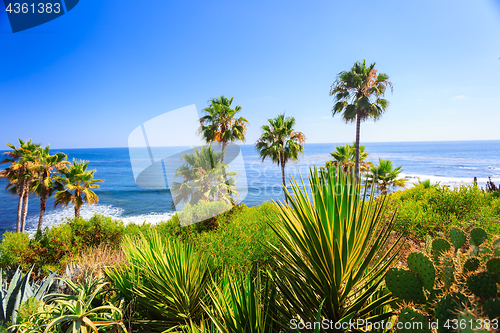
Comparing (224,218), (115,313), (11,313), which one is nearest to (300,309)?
(115,313)

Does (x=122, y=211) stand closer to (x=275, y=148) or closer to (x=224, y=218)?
(x=275, y=148)

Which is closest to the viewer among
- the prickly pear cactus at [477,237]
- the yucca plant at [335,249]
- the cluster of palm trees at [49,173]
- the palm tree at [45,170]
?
the yucca plant at [335,249]

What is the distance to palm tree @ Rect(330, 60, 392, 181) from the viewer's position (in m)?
16.2

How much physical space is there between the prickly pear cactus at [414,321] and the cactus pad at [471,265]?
571mm

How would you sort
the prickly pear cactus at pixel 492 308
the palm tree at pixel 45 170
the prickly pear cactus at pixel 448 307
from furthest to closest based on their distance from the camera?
the palm tree at pixel 45 170 < the prickly pear cactus at pixel 448 307 < the prickly pear cactus at pixel 492 308

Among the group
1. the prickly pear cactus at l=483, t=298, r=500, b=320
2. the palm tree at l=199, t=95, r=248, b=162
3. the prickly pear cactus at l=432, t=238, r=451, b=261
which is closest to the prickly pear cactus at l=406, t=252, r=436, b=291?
the prickly pear cactus at l=483, t=298, r=500, b=320

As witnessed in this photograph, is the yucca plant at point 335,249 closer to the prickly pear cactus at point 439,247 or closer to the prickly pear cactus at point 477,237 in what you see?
the prickly pear cactus at point 439,247

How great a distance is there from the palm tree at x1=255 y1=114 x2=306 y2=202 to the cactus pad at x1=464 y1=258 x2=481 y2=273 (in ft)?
54.8

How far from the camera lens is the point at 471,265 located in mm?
1517

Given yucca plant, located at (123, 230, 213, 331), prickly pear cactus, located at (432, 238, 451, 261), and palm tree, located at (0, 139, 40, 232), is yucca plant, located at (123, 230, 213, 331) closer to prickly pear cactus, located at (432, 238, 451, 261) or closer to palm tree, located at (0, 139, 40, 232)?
prickly pear cactus, located at (432, 238, 451, 261)

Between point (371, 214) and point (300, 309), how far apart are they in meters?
1.14

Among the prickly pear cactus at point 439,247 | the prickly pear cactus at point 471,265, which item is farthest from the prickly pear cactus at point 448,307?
the prickly pear cactus at point 439,247

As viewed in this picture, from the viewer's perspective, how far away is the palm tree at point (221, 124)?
52.6ft

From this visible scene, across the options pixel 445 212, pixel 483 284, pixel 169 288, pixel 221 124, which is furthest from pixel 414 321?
pixel 221 124
